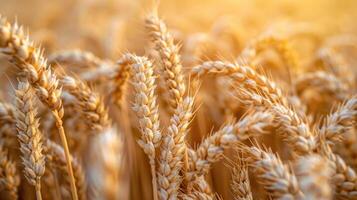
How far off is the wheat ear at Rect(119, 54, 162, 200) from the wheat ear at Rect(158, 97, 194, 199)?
0.10 feet

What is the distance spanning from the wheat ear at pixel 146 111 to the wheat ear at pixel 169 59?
2.7 inches

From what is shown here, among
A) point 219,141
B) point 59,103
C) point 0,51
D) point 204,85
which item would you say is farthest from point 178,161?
point 204,85

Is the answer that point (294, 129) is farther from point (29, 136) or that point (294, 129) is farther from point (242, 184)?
point (29, 136)

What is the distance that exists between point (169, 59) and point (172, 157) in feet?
1.11

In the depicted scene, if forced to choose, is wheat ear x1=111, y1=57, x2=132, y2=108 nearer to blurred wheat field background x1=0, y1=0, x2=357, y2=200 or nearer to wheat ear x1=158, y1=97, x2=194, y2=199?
blurred wheat field background x1=0, y1=0, x2=357, y2=200

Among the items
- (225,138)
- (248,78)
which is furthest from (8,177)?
(248,78)

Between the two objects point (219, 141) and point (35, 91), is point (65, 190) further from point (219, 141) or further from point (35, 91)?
point (219, 141)

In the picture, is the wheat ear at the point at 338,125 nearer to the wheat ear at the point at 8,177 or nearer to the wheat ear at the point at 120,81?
the wheat ear at the point at 120,81

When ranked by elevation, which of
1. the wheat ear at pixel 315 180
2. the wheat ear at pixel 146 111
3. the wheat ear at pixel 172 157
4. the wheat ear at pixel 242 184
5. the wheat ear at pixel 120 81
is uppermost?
the wheat ear at pixel 120 81

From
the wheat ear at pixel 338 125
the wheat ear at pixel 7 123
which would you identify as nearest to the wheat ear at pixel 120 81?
the wheat ear at pixel 7 123

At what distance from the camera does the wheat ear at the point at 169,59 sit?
3.67ft

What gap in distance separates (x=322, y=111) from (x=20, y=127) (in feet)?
5.80

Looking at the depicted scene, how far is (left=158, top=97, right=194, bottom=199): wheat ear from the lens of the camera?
1.04m

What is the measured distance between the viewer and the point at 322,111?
7.09 ft
